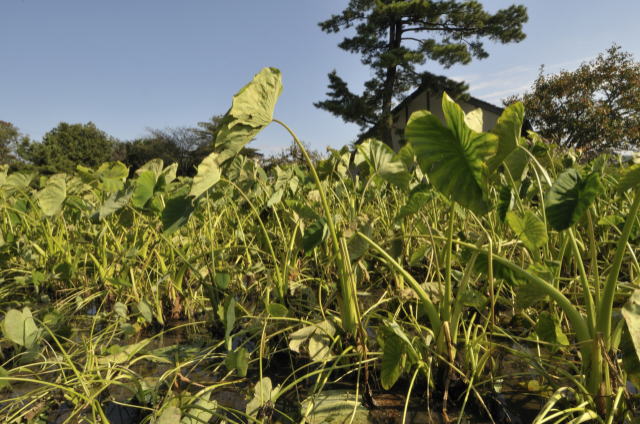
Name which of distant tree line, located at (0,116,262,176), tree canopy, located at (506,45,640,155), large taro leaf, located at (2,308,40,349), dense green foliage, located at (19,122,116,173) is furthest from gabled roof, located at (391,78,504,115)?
dense green foliage, located at (19,122,116,173)

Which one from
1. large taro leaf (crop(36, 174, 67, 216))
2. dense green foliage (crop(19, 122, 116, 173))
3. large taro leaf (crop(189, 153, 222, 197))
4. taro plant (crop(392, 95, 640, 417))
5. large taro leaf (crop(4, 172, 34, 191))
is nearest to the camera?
taro plant (crop(392, 95, 640, 417))

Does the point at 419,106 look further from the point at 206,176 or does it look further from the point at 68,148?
the point at 68,148

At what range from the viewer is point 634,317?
0.54 meters

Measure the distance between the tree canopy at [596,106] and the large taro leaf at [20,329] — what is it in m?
17.3

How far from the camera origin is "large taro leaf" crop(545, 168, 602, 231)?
26.4 inches

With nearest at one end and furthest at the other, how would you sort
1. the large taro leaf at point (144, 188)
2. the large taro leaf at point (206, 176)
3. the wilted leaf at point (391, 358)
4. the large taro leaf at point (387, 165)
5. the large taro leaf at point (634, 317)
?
the large taro leaf at point (634, 317) → the wilted leaf at point (391, 358) → the large taro leaf at point (206, 176) → the large taro leaf at point (387, 165) → the large taro leaf at point (144, 188)

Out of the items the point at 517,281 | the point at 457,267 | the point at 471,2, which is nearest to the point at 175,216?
the point at 517,281

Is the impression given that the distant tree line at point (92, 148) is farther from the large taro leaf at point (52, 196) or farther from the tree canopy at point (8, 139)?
the large taro leaf at point (52, 196)

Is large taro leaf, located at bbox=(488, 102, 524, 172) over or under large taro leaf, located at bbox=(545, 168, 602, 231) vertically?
over

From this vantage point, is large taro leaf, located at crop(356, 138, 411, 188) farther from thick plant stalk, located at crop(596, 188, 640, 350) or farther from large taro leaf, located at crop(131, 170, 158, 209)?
large taro leaf, located at crop(131, 170, 158, 209)

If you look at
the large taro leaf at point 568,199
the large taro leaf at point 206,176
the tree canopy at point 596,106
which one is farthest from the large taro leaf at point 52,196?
the tree canopy at point 596,106

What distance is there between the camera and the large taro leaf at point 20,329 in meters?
0.89

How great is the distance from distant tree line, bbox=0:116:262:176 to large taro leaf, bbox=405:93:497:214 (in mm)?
19600

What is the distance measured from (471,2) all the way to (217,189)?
43.6ft
